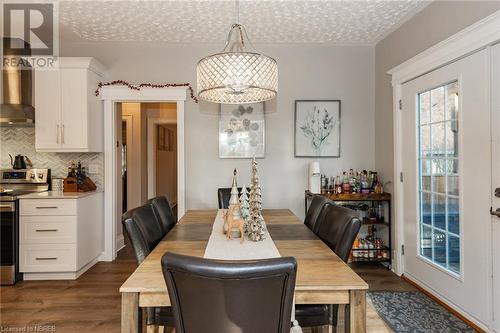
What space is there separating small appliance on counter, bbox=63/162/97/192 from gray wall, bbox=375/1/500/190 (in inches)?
139

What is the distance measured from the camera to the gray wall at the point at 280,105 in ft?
12.6

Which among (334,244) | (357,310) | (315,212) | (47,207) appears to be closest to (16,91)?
(47,207)

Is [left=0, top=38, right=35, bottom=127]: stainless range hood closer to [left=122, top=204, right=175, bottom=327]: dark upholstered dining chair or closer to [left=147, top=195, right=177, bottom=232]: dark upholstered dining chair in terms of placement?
[left=147, top=195, right=177, bottom=232]: dark upholstered dining chair

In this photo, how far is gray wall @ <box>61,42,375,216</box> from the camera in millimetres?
3836

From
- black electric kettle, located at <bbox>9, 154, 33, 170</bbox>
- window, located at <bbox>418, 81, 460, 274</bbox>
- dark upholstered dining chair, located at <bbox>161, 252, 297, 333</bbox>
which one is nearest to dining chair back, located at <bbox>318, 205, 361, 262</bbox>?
dark upholstered dining chair, located at <bbox>161, 252, 297, 333</bbox>

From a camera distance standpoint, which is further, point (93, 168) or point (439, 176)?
point (93, 168)

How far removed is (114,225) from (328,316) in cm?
311

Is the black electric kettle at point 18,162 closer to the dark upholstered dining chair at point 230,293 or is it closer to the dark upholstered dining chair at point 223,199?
the dark upholstered dining chair at point 223,199

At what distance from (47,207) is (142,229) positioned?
6.63 ft

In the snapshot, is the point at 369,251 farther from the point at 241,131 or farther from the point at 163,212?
the point at 163,212

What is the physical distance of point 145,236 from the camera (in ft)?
5.78

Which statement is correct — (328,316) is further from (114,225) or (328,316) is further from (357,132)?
(114,225)

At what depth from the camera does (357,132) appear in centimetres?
395

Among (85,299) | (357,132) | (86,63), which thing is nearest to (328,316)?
(85,299)
